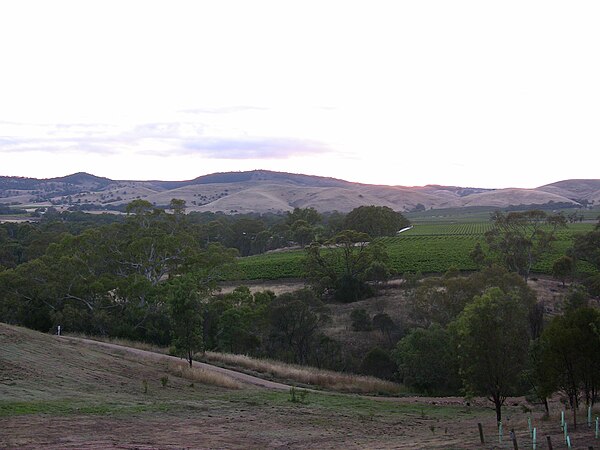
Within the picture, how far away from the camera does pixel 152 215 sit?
57.9 meters

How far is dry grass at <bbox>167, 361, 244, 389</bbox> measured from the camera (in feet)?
84.9

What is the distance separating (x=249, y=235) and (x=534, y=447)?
91.3 metres

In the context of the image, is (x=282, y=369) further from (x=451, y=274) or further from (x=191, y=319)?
(x=451, y=274)

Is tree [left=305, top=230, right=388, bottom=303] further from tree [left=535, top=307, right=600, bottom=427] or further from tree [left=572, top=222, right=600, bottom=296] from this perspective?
tree [left=535, top=307, right=600, bottom=427]

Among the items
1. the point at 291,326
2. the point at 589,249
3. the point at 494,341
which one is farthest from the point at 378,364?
the point at 589,249

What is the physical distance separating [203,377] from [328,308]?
24692 millimetres

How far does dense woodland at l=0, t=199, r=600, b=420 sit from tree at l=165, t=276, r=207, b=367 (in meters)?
0.06

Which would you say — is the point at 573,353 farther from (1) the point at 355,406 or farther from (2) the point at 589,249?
(2) the point at 589,249

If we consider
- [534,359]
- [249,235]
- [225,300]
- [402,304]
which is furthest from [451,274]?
[249,235]

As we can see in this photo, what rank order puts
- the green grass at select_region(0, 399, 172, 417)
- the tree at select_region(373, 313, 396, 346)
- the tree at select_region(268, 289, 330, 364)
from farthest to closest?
the tree at select_region(373, 313, 396, 346) → the tree at select_region(268, 289, 330, 364) → the green grass at select_region(0, 399, 172, 417)

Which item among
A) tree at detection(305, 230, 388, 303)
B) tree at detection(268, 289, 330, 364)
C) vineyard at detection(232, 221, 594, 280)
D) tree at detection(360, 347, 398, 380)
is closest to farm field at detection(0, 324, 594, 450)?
tree at detection(360, 347, 398, 380)

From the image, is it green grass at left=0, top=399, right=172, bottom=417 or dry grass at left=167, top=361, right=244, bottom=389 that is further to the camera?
dry grass at left=167, top=361, right=244, bottom=389

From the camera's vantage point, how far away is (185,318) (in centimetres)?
2930

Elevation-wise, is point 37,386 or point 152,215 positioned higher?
point 152,215
